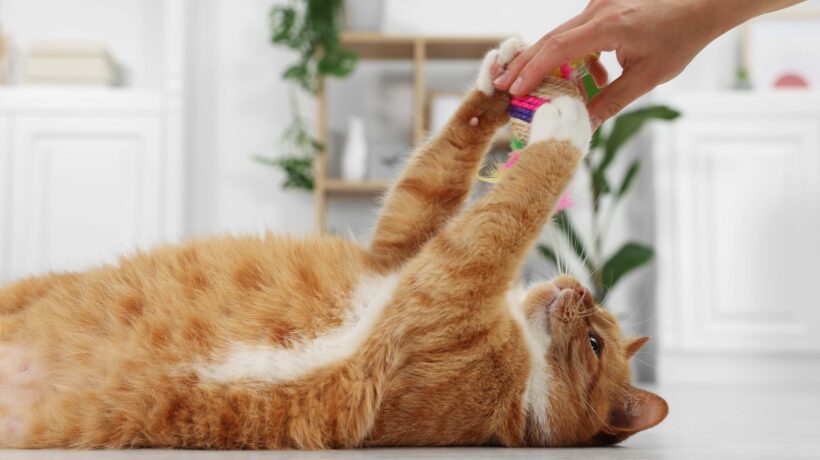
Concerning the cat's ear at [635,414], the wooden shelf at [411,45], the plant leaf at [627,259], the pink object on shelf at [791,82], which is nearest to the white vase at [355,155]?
the wooden shelf at [411,45]

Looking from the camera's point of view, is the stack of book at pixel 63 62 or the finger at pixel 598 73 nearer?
the finger at pixel 598 73

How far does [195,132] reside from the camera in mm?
3979

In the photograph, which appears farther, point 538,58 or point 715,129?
point 715,129

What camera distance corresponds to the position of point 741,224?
11.5 ft

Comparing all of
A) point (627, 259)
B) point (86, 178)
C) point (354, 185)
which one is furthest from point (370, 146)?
point (86, 178)

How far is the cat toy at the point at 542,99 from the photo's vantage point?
3.78ft

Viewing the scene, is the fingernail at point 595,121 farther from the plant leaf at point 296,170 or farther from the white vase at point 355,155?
the plant leaf at point 296,170

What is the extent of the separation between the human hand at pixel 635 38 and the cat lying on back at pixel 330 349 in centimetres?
7

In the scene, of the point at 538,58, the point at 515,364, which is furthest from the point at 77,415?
the point at 538,58

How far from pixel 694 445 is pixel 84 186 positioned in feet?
10.8

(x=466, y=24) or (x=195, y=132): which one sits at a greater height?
(x=466, y=24)

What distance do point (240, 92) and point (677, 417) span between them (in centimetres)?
287

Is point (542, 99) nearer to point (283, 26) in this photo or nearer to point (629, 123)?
point (629, 123)

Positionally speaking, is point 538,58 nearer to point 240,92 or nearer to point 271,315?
point 271,315
